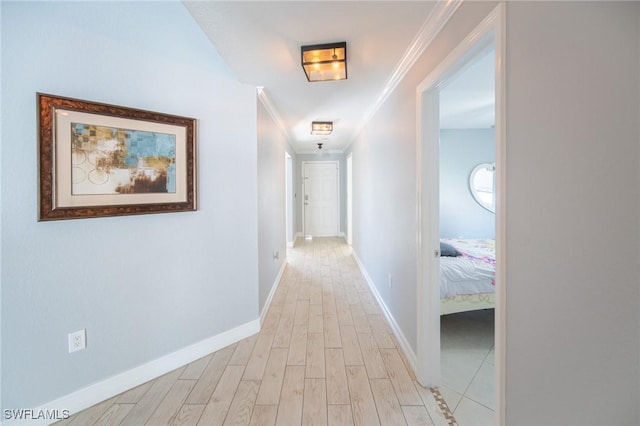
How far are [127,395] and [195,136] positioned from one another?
1.78 metres

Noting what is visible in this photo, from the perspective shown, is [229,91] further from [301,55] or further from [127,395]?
[127,395]

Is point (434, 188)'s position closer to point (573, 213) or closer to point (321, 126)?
point (573, 213)

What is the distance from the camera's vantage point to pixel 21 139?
1.35m

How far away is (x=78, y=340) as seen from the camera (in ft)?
5.05

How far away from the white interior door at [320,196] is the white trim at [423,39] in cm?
419

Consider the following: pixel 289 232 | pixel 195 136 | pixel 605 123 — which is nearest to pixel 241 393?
pixel 195 136

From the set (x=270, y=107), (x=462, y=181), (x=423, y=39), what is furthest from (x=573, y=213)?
(x=462, y=181)

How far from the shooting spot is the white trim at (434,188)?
944 millimetres

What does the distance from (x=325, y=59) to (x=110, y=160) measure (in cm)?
152

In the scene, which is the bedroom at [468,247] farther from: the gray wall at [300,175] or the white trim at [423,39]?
the gray wall at [300,175]

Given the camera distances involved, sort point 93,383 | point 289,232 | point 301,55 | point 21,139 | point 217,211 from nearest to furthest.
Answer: point 21,139, point 93,383, point 301,55, point 217,211, point 289,232

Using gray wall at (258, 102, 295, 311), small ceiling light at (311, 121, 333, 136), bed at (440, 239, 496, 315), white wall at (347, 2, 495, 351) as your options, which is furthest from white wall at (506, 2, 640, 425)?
small ceiling light at (311, 121, 333, 136)

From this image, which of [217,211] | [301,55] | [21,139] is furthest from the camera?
[217,211]

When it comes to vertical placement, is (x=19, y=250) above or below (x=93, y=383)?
above
